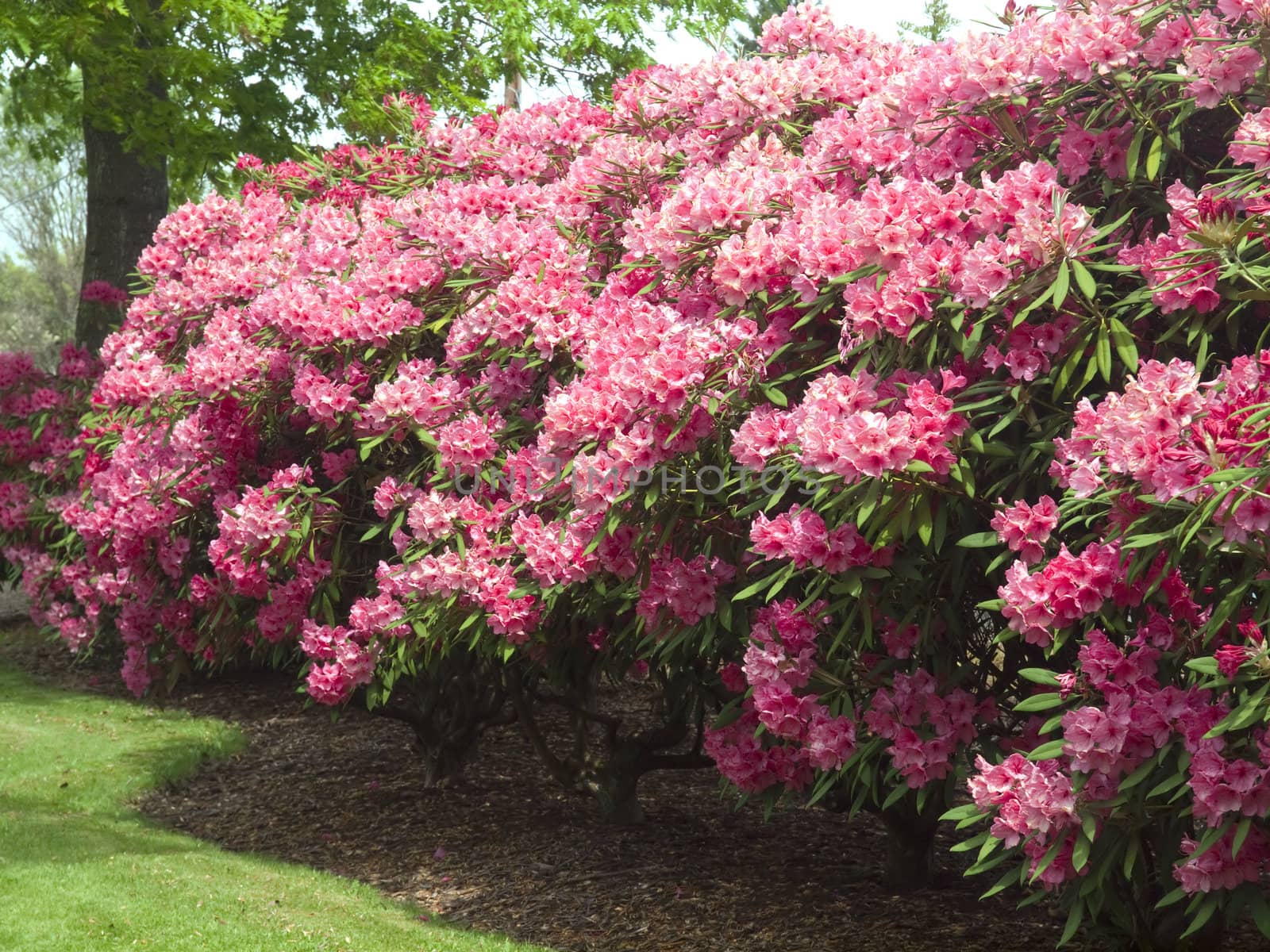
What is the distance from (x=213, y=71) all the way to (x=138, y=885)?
6.37 m

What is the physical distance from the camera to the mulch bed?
497cm

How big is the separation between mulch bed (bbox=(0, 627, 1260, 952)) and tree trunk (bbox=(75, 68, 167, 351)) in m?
4.85

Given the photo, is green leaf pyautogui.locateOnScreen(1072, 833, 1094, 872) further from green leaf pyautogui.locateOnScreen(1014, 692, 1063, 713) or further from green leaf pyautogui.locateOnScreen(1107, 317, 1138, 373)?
green leaf pyautogui.locateOnScreen(1107, 317, 1138, 373)

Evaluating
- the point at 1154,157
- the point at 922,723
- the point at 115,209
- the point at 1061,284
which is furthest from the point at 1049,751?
the point at 115,209

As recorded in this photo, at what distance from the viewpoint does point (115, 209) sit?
11.7m

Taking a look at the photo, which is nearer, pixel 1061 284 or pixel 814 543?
pixel 1061 284

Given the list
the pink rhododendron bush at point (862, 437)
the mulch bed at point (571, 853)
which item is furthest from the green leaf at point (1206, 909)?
the mulch bed at point (571, 853)

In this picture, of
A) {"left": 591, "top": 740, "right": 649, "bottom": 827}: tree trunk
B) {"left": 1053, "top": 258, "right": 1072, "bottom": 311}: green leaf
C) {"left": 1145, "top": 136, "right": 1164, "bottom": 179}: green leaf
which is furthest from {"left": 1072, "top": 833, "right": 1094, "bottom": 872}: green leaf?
{"left": 591, "top": 740, "right": 649, "bottom": 827}: tree trunk

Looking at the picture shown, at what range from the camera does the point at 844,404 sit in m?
3.59

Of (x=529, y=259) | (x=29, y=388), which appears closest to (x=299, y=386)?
(x=529, y=259)

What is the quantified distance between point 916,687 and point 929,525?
71 cm

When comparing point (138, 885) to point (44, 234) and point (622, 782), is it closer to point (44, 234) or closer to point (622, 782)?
point (622, 782)

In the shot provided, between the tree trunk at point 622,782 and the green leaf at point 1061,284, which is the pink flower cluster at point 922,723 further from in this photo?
the tree trunk at point 622,782

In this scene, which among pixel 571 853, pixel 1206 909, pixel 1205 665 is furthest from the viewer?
pixel 571 853
